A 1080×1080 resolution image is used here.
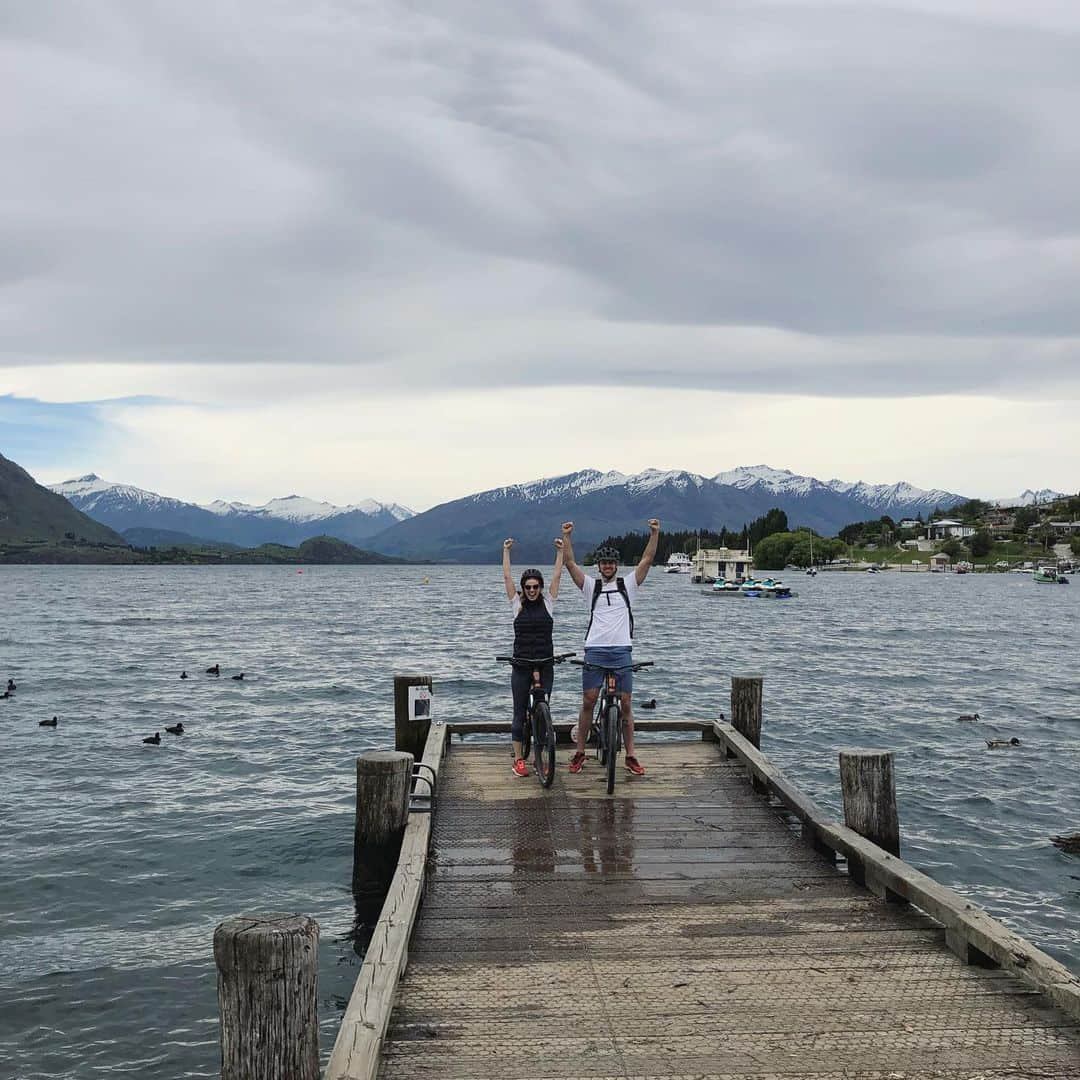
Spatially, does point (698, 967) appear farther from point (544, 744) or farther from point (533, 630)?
point (533, 630)

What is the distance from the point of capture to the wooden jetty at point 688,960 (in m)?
5.70

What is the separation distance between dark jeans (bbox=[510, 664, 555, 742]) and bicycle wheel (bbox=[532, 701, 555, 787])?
0.67 ft

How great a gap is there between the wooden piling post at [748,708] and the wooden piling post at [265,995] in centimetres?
993

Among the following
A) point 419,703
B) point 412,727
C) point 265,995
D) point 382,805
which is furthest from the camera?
point 412,727

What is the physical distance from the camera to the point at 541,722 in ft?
39.2

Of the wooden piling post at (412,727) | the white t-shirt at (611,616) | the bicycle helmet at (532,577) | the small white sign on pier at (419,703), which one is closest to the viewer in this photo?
the white t-shirt at (611,616)

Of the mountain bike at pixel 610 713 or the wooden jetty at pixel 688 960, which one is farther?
the mountain bike at pixel 610 713

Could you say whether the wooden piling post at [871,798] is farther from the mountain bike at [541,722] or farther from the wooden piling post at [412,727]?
the wooden piling post at [412,727]

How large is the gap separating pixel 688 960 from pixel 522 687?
17.6 ft

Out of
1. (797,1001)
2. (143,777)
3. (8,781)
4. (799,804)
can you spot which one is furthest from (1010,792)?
(8,781)

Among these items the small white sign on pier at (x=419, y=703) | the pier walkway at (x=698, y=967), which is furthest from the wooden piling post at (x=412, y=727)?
the pier walkway at (x=698, y=967)

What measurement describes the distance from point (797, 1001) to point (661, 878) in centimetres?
259

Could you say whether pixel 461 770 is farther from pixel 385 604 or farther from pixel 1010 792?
pixel 385 604

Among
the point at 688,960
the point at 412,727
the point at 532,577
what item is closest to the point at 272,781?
the point at 412,727
